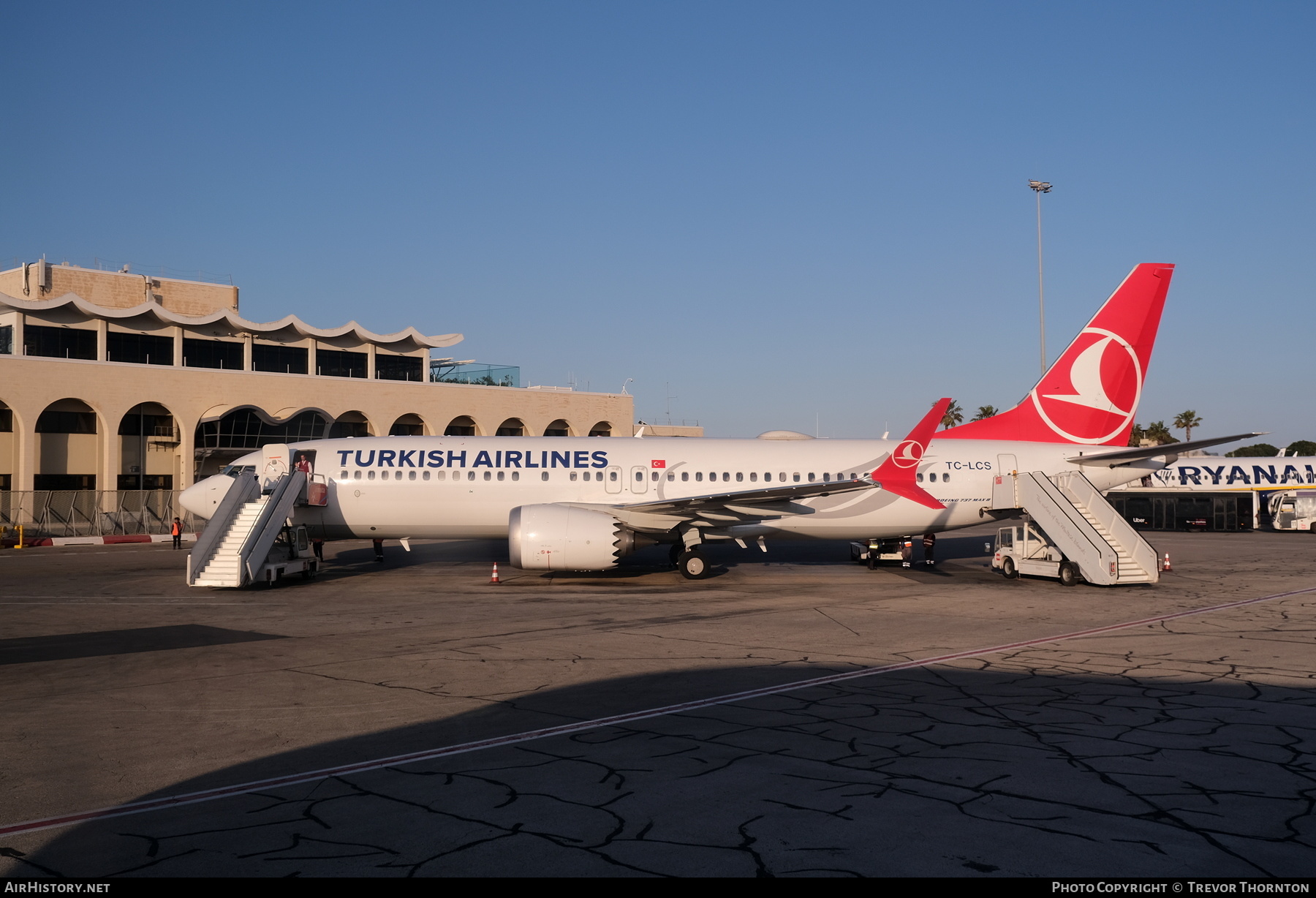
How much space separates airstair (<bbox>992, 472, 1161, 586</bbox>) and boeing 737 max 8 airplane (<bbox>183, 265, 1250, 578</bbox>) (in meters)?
0.65

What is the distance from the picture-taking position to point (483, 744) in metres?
9.42

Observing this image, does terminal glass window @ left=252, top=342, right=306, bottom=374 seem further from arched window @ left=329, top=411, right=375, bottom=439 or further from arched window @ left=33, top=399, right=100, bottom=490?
arched window @ left=33, top=399, right=100, bottom=490

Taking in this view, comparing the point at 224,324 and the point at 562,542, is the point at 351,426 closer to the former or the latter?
the point at 224,324

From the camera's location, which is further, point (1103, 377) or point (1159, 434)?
point (1159, 434)

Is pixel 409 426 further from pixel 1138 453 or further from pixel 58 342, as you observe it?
pixel 1138 453

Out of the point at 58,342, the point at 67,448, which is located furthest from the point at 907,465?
the point at 58,342

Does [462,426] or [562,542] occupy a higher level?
[462,426]

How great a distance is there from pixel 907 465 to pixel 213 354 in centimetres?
4523

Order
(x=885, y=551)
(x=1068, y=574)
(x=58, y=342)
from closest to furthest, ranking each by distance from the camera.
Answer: (x=1068, y=574) → (x=885, y=551) → (x=58, y=342)

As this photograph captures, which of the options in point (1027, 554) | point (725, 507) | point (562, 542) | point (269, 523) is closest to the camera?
point (562, 542)

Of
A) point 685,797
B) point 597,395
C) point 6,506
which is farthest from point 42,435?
point 685,797

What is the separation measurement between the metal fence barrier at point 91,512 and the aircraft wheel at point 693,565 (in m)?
28.2

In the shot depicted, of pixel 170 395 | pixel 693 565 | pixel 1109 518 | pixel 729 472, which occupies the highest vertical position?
pixel 170 395
